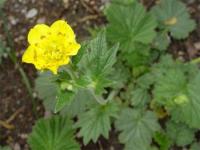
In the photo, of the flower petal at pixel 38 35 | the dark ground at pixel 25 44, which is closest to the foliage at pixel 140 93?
Result: the dark ground at pixel 25 44

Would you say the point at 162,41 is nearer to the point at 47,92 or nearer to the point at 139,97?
the point at 139,97

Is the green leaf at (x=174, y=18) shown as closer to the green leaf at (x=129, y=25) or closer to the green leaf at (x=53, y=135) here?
the green leaf at (x=129, y=25)

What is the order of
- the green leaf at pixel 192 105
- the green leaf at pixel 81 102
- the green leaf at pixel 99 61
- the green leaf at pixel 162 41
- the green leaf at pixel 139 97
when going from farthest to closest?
the green leaf at pixel 162 41
the green leaf at pixel 139 97
the green leaf at pixel 81 102
the green leaf at pixel 192 105
the green leaf at pixel 99 61

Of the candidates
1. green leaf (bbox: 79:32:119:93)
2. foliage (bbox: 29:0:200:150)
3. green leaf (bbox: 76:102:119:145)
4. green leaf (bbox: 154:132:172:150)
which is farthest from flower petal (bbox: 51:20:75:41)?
green leaf (bbox: 154:132:172:150)

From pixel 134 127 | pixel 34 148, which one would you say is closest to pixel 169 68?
pixel 134 127

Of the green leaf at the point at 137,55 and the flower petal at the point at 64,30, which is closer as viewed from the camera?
the flower petal at the point at 64,30

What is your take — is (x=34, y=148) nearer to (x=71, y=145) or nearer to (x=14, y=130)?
(x=71, y=145)

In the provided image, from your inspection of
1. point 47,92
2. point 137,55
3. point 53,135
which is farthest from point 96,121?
point 137,55
